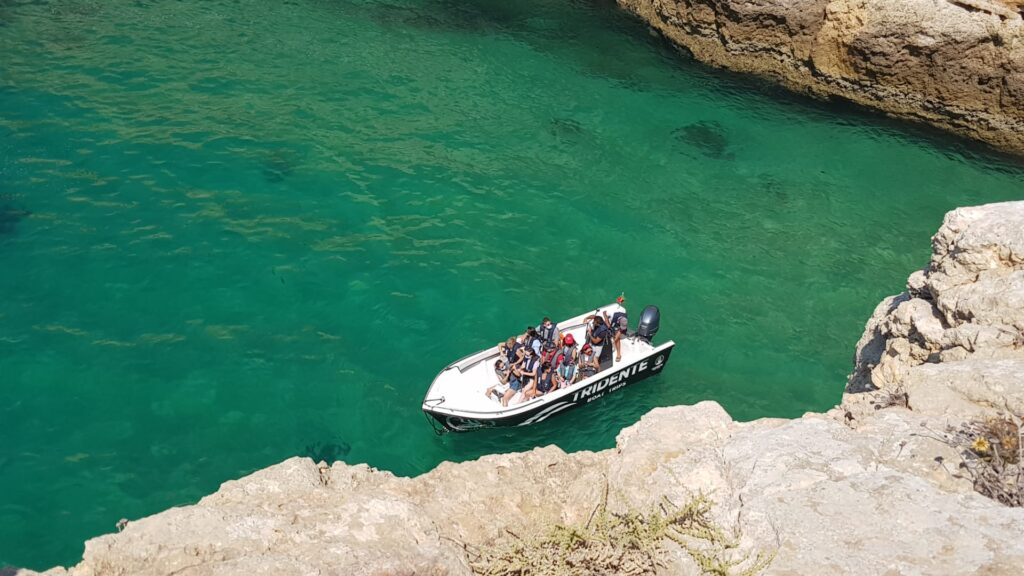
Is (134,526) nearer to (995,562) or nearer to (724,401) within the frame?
(995,562)

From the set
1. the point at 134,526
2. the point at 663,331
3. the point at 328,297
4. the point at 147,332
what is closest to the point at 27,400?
the point at 147,332

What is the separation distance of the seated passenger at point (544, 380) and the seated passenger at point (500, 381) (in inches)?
24.0

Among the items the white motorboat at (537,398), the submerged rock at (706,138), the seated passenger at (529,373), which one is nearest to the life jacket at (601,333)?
the white motorboat at (537,398)

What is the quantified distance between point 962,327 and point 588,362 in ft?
24.3

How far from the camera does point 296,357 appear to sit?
1748 centimetres

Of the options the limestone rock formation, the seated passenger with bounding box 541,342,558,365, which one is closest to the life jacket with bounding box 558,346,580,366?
the seated passenger with bounding box 541,342,558,365

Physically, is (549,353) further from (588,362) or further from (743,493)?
(743,493)

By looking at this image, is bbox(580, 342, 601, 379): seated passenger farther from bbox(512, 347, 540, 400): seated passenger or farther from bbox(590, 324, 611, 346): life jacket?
bbox(512, 347, 540, 400): seated passenger

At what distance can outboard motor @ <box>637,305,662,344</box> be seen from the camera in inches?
702

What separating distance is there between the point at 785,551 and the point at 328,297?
1335 cm

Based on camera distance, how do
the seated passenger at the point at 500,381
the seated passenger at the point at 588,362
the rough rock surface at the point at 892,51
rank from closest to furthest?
the seated passenger at the point at 500,381
the seated passenger at the point at 588,362
the rough rock surface at the point at 892,51

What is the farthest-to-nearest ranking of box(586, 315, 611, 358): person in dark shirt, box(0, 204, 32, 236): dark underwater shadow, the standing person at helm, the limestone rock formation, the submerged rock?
the submerged rock
box(0, 204, 32, 236): dark underwater shadow
the standing person at helm
box(586, 315, 611, 358): person in dark shirt
the limestone rock formation

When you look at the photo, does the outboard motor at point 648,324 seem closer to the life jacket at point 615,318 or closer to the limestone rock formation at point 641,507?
the life jacket at point 615,318

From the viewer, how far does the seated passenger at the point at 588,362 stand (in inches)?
659
